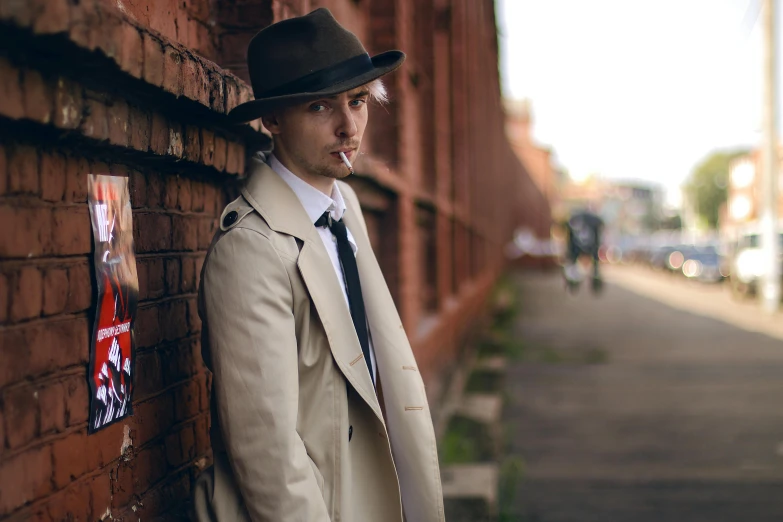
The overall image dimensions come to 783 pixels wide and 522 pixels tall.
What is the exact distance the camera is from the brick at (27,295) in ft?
5.36

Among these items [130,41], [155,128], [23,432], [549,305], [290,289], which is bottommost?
[549,305]

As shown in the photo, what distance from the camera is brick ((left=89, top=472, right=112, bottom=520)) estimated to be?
6.35ft

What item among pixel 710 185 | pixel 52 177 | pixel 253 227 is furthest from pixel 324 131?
pixel 710 185

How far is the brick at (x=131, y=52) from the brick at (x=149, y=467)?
91cm

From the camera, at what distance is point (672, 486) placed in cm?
576

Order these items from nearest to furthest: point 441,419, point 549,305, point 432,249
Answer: point 441,419, point 432,249, point 549,305

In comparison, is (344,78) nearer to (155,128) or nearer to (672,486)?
(155,128)

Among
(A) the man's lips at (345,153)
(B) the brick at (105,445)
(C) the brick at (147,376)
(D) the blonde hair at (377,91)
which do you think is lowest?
(B) the brick at (105,445)

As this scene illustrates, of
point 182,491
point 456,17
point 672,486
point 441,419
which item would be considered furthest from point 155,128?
point 456,17

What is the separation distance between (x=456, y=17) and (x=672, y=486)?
739cm

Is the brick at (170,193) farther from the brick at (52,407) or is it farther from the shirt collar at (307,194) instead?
the brick at (52,407)

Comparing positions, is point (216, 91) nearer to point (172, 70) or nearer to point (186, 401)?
point (172, 70)

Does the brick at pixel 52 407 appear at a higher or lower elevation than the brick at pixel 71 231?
lower

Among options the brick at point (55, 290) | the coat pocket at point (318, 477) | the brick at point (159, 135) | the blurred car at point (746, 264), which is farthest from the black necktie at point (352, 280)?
the blurred car at point (746, 264)
